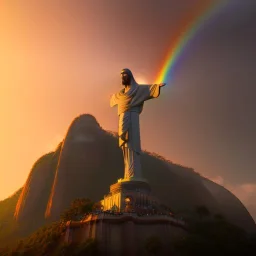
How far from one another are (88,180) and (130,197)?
679 inches

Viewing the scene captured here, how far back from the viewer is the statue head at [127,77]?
2255cm

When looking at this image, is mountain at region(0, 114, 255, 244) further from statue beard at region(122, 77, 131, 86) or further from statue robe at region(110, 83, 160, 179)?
statue beard at region(122, 77, 131, 86)

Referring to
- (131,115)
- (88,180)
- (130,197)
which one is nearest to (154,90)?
(131,115)

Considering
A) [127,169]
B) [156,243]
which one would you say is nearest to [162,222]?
[156,243]

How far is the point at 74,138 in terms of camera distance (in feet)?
128

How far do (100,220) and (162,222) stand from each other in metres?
3.30

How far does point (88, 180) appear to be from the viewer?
116 feet

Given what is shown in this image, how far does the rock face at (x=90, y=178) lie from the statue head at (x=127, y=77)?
1508 centimetres

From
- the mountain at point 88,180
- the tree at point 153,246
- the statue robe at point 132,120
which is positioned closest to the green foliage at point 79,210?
the statue robe at point 132,120

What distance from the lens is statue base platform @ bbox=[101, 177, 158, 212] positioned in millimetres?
18594

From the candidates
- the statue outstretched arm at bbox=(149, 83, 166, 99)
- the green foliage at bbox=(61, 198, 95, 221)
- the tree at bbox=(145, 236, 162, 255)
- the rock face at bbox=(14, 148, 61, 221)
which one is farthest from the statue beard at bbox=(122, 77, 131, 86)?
the rock face at bbox=(14, 148, 61, 221)

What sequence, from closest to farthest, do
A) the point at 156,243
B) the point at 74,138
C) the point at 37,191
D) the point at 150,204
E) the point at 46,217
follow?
the point at 156,243 → the point at 150,204 → the point at 46,217 → the point at 37,191 → the point at 74,138

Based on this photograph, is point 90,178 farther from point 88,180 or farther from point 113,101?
point 113,101

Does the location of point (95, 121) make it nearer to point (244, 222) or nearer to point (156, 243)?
point (244, 222)
